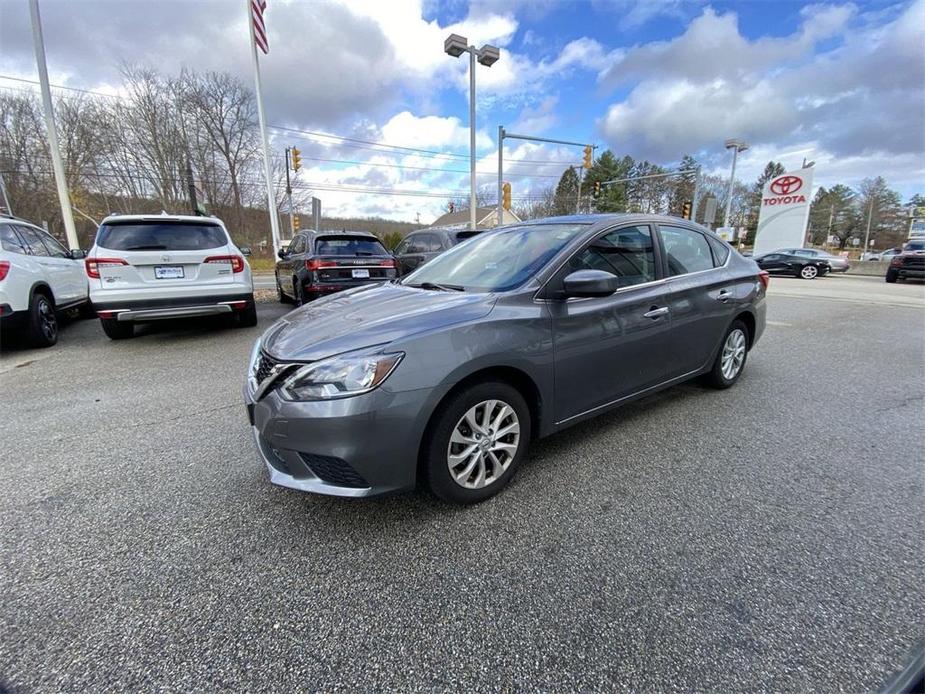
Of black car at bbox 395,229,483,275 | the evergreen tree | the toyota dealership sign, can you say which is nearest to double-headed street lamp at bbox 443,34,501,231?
black car at bbox 395,229,483,275

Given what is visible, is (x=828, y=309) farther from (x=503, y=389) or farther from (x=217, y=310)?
(x=217, y=310)

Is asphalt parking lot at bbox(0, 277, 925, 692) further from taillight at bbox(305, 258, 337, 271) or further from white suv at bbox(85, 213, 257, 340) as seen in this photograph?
taillight at bbox(305, 258, 337, 271)

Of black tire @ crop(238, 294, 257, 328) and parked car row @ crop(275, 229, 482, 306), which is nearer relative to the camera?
black tire @ crop(238, 294, 257, 328)

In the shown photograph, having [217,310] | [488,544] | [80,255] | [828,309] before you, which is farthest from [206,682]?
[828,309]

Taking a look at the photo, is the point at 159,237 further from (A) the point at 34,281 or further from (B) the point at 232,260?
(A) the point at 34,281

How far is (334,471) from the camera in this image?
202 centimetres

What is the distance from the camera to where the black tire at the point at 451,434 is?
2.16 meters

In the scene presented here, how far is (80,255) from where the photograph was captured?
6.99 m

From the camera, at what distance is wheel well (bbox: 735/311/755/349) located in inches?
162

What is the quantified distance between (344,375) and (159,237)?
520cm

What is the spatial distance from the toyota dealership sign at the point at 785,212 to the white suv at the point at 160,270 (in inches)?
1240

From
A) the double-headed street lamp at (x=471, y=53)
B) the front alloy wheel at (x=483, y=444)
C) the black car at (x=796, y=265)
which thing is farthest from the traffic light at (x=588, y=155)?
the front alloy wheel at (x=483, y=444)

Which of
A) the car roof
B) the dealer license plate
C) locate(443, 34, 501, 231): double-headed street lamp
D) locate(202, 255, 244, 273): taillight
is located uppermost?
locate(443, 34, 501, 231): double-headed street lamp

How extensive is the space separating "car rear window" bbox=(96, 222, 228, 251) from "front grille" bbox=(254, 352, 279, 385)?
4.43m
